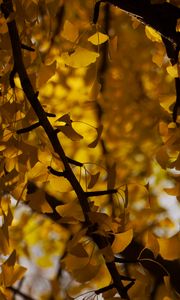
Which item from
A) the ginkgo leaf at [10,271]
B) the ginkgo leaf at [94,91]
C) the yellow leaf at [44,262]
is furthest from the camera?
the yellow leaf at [44,262]

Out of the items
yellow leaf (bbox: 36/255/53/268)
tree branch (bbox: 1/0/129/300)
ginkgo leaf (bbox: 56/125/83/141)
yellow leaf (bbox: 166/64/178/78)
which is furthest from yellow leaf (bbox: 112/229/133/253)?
yellow leaf (bbox: 36/255/53/268)

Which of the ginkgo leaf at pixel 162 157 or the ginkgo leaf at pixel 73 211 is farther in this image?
the ginkgo leaf at pixel 162 157

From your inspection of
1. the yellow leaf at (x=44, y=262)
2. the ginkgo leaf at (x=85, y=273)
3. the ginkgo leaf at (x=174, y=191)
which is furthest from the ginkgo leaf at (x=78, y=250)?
the yellow leaf at (x=44, y=262)

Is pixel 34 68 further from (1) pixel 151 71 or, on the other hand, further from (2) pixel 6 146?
(1) pixel 151 71

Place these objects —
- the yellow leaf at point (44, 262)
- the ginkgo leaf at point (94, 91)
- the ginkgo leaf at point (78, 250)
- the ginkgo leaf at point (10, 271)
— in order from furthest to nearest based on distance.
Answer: the yellow leaf at point (44, 262), the ginkgo leaf at point (94, 91), the ginkgo leaf at point (10, 271), the ginkgo leaf at point (78, 250)

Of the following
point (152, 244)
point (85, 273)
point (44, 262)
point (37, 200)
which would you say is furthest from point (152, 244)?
point (44, 262)

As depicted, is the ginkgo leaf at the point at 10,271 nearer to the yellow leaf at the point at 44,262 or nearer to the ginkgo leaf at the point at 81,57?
the ginkgo leaf at the point at 81,57

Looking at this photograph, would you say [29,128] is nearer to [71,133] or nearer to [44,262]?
[71,133]

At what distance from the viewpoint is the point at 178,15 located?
3.31ft

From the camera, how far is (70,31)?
1031mm

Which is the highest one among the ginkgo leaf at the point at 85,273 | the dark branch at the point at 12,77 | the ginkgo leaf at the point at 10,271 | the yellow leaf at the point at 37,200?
the dark branch at the point at 12,77

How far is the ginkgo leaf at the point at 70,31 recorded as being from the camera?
1023 millimetres

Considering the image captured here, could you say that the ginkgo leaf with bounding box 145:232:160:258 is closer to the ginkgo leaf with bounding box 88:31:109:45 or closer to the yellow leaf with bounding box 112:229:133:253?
the yellow leaf with bounding box 112:229:133:253

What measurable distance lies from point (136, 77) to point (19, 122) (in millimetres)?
1917
